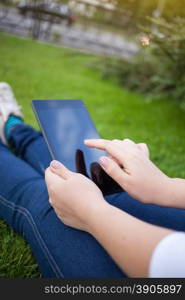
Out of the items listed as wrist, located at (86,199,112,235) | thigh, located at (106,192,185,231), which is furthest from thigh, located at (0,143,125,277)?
thigh, located at (106,192,185,231)

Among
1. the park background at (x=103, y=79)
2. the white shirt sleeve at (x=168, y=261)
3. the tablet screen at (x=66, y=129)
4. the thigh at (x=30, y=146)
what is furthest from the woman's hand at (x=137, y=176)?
the thigh at (x=30, y=146)

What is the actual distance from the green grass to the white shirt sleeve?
2.77 feet

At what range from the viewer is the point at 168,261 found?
0.79 meters

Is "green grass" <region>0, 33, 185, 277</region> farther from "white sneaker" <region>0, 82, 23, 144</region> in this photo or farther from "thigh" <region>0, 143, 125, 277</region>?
"white sneaker" <region>0, 82, 23, 144</region>

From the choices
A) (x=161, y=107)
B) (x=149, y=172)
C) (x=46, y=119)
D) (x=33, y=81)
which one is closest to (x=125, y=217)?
(x=149, y=172)

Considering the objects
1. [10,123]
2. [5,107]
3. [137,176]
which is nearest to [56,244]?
[137,176]

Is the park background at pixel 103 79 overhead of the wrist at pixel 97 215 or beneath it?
beneath

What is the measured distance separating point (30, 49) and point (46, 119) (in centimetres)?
455

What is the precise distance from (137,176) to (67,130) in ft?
2.33

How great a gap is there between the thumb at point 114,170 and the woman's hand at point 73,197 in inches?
3.0

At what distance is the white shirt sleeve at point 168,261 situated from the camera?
31.3 inches

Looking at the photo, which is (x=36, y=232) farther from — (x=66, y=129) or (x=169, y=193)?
(x=66, y=129)

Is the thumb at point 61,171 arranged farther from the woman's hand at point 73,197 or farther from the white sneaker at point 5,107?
the white sneaker at point 5,107

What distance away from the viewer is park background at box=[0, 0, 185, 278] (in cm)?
292
